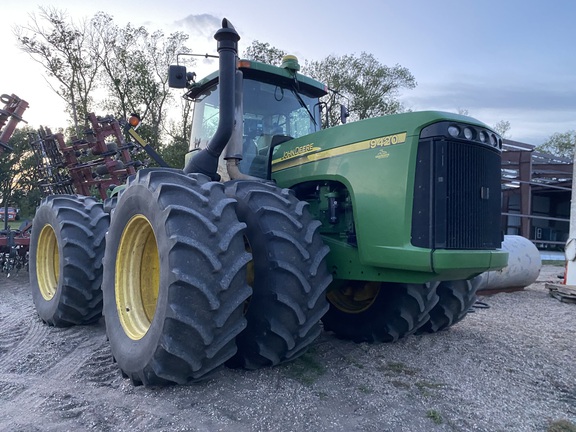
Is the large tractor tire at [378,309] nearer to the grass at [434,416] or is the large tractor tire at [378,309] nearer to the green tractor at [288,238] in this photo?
the green tractor at [288,238]

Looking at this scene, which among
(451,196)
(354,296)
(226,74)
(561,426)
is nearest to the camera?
(561,426)

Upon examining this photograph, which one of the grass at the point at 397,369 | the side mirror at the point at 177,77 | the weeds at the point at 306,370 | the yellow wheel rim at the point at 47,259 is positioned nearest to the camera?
the weeds at the point at 306,370

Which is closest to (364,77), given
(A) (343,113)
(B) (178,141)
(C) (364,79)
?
(C) (364,79)

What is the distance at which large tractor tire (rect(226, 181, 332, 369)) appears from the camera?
3197 millimetres

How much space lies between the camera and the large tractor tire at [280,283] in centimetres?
320

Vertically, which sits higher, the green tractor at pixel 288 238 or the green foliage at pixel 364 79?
the green foliage at pixel 364 79

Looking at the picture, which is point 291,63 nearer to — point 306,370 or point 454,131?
point 454,131

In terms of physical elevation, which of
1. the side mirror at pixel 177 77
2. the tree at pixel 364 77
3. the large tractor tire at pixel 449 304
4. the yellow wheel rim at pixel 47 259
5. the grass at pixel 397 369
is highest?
the tree at pixel 364 77

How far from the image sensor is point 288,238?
3.25 m

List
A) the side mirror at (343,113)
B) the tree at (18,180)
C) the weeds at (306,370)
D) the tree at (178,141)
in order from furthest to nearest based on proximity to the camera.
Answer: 1. the tree at (18,180)
2. the tree at (178,141)
3. the side mirror at (343,113)
4. the weeds at (306,370)

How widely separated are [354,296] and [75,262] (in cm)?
270

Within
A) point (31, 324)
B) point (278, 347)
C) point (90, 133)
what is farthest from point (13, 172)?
point (278, 347)

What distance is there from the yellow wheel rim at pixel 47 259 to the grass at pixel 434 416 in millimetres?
4298

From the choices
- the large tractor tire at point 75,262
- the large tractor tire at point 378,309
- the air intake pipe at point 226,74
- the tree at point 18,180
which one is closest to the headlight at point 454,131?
the large tractor tire at point 378,309
